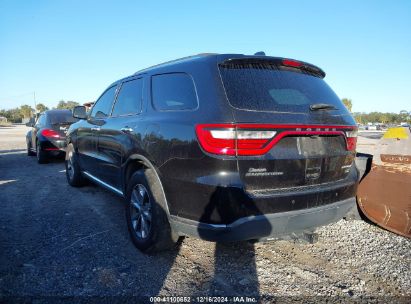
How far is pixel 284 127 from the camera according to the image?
7.81ft

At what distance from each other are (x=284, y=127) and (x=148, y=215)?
1.56 meters

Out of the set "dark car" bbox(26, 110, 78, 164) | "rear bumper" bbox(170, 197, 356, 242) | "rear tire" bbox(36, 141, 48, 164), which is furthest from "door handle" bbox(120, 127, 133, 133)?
"rear tire" bbox(36, 141, 48, 164)

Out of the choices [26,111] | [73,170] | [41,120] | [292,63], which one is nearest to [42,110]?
[26,111]

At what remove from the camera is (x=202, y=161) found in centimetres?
235

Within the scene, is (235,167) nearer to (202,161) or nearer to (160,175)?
(202,161)

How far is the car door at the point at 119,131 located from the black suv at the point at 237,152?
10 centimetres

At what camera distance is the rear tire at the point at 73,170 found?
18.4 feet

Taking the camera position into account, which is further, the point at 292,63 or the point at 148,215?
the point at 148,215

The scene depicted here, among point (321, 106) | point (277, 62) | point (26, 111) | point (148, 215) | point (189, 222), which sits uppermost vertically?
point (26, 111)

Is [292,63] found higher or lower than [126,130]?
higher

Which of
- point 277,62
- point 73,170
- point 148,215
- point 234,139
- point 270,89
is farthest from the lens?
point 73,170

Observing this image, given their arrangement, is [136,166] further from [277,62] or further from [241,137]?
[277,62]

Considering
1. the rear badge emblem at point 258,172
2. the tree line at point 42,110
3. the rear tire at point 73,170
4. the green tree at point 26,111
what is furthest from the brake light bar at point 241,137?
the green tree at point 26,111

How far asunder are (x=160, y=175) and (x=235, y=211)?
2.73ft
